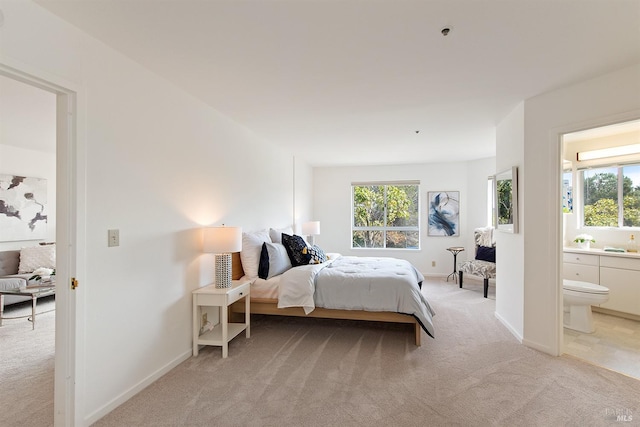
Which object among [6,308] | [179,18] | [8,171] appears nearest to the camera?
[179,18]

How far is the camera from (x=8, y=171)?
174 inches

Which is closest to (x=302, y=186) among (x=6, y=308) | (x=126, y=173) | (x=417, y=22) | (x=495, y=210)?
(x=495, y=210)

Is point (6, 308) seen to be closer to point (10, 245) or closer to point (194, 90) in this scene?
point (10, 245)

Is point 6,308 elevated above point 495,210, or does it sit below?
below

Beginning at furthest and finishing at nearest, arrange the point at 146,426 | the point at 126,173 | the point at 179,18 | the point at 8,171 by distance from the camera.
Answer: the point at 8,171 < the point at 126,173 < the point at 146,426 < the point at 179,18

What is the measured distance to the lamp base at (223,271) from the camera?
9.28ft

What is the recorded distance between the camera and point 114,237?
6.52ft

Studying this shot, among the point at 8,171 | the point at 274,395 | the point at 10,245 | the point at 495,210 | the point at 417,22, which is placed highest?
the point at 417,22

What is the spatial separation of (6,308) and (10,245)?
1.06m

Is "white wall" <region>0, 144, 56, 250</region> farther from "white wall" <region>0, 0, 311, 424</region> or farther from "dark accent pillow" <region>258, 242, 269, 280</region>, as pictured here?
"dark accent pillow" <region>258, 242, 269, 280</region>

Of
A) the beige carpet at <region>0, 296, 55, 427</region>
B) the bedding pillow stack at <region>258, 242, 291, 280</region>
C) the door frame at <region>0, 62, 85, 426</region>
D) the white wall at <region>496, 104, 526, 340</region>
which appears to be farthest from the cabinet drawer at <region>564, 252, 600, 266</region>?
the beige carpet at <region>0, 296, 55, 427</region>

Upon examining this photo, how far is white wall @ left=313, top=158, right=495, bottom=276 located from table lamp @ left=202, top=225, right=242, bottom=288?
159 inches

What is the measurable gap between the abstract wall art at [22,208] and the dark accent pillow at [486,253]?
7559mm

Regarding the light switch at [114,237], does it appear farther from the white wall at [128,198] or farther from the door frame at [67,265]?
the door frame at [67,265]
